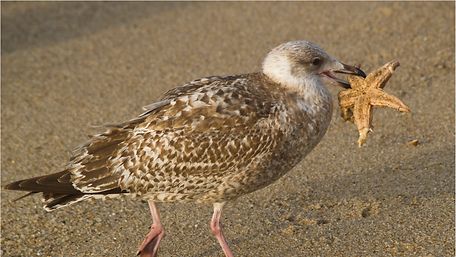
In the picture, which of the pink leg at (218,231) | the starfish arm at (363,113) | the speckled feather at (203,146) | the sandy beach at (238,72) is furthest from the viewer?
the sandy beach at (238,72)

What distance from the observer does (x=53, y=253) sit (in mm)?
6633

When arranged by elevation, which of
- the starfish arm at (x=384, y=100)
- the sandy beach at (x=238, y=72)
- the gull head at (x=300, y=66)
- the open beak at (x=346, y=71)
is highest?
the gull head at (x=300, y=66)

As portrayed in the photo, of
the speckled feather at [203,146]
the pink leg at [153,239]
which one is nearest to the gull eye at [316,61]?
the speckled feather at [203,146]

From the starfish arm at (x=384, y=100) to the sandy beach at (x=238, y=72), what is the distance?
3.08 ft

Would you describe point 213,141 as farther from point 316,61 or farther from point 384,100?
point 384,100

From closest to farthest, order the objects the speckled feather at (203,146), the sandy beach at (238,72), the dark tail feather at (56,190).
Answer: the speckled feather at (203,146), the dark tail feather at (56,190), the sandy beach at (238,72)

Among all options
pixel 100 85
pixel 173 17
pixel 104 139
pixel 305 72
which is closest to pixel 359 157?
pixel 305 72

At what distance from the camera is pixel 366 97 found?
20.8 ft

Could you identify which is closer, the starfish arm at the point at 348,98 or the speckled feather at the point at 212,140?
the speckled feather at the point at 212,140

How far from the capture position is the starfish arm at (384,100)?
6.21 meters

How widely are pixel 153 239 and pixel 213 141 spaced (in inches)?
38.3

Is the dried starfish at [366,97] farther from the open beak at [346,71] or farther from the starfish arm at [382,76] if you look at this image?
the open beak at [346,71]

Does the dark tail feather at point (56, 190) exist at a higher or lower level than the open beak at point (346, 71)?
lower

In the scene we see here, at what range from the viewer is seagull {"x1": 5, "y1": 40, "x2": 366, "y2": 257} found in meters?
5.79
